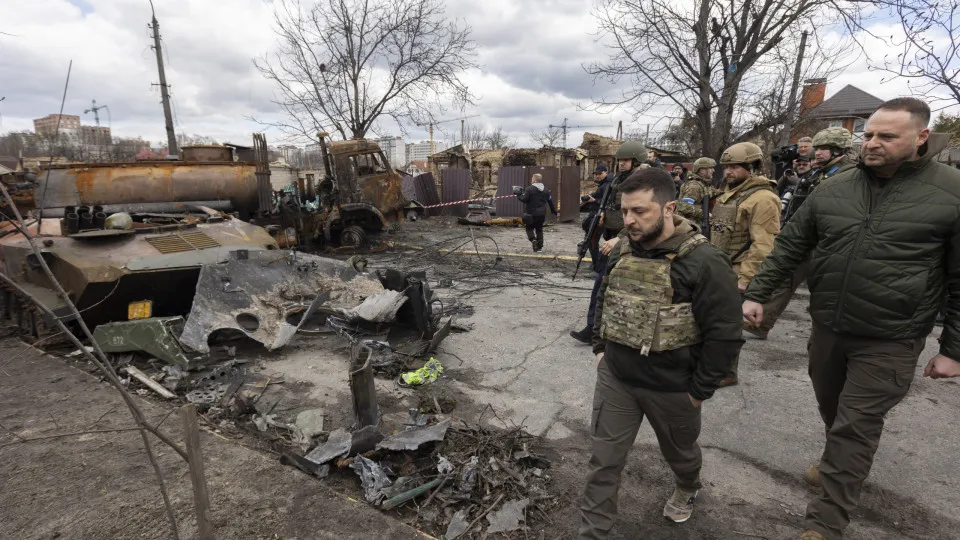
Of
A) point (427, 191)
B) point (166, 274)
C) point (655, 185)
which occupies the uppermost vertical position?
point (427, 191)

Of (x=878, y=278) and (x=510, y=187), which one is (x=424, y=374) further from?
(x=510, y=187)

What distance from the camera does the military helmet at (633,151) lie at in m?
4.47

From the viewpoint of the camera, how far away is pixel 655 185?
2002 mm

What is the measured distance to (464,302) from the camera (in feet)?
21.9

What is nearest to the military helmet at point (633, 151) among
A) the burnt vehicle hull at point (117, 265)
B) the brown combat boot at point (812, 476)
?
the brown combat boot at point (812, 476)

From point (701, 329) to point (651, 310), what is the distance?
0.23 m

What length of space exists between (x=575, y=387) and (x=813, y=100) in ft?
39.6

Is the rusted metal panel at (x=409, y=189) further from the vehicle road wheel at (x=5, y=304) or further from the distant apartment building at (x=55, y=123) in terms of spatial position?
the distant apartment building at (x=55, y=123)

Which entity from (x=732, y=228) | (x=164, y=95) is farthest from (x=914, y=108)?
(x=164, y=95)

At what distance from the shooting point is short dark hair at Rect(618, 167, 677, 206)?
2002 millimetres

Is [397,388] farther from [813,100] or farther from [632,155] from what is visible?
[813,100]

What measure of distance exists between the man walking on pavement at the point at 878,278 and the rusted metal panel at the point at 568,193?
1388cm

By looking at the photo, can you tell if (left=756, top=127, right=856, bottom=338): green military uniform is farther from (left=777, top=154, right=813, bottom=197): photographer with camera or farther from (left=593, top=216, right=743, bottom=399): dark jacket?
(left=593, top=216, right=743, bottom=399): dark jacket

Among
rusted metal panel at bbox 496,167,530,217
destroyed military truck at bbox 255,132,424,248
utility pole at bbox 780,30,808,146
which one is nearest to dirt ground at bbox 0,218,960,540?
destroyed military truck at bbox 255,132,424,248
